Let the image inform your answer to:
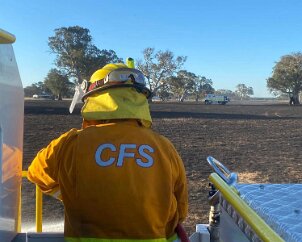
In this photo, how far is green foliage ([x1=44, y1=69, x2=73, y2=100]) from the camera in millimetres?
69062

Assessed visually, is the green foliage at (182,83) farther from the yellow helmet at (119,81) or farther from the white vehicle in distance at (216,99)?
the yellow helmet at (119,81)

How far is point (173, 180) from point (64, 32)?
218 feet

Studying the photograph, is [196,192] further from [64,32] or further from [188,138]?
[64,32]

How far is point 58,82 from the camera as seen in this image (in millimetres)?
69062

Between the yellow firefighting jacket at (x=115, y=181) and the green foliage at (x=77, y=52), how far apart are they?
63991 millimetres

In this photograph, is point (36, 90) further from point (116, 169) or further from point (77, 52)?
point (116, 169)

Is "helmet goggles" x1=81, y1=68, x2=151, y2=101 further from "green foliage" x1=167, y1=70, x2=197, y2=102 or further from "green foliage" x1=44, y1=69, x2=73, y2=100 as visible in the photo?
"green foliage" x1=167, y1=70, x2=197, y2=102

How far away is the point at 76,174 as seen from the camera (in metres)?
1.88

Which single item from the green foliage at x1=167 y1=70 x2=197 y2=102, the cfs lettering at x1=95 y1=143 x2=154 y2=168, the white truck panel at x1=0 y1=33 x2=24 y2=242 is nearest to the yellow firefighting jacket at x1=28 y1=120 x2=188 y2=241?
the cfs lettering at x1=95 y1=143 x2=154 y2=168

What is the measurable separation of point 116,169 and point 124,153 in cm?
8

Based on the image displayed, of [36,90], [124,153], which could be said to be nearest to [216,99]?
[36,90]

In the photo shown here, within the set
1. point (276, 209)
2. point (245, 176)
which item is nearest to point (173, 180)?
point (276, 209)

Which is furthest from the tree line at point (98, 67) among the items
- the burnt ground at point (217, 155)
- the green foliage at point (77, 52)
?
the burnt ground at point (217, 155)

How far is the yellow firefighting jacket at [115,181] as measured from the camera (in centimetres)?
185
